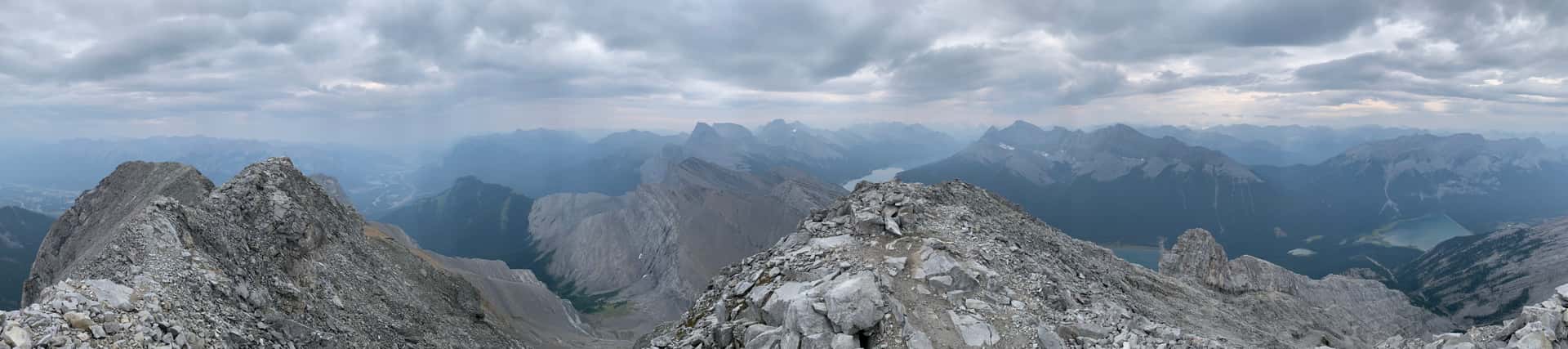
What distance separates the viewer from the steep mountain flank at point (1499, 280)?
15488 cm

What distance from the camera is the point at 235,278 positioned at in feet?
99.0

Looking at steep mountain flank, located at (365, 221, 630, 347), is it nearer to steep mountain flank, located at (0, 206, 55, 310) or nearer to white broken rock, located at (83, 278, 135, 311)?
white broken rock, located at (83, 278, 135, 311)

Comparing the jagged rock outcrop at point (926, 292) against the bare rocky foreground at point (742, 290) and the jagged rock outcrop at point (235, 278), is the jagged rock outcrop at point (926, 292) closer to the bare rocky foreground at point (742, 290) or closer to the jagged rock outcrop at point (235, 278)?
the bare rocky foreground at point (742, 290)

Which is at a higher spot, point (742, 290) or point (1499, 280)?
point (742, 290)

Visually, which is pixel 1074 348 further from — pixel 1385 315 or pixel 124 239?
pixel 1385 315

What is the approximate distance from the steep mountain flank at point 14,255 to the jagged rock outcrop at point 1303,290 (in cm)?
18617

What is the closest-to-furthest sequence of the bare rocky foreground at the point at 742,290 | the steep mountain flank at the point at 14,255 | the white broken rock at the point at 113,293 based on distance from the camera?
the white broken rock at the point at 113,293 < the bare rocky foreground at the point at 742,290 < the steep mountain flank at the point at 14,255

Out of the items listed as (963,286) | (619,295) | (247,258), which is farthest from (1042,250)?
(619,295)

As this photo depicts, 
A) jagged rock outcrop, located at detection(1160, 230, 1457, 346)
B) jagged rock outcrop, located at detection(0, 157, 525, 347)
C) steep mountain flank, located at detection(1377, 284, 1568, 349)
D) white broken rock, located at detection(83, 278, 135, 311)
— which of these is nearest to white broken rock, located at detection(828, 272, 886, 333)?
steep mountain flank, located at detection(1377, 284, 1568, 349)

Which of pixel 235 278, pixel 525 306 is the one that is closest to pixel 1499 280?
pixel 525 306

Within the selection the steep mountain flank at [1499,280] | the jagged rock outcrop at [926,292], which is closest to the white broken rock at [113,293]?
the jagged rock outcrop at [926,292]

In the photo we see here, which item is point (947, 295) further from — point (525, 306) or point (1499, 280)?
point (1499, 280)

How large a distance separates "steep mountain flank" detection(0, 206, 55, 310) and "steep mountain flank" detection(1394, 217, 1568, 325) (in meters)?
318

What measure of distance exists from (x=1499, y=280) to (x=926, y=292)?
242110mm
